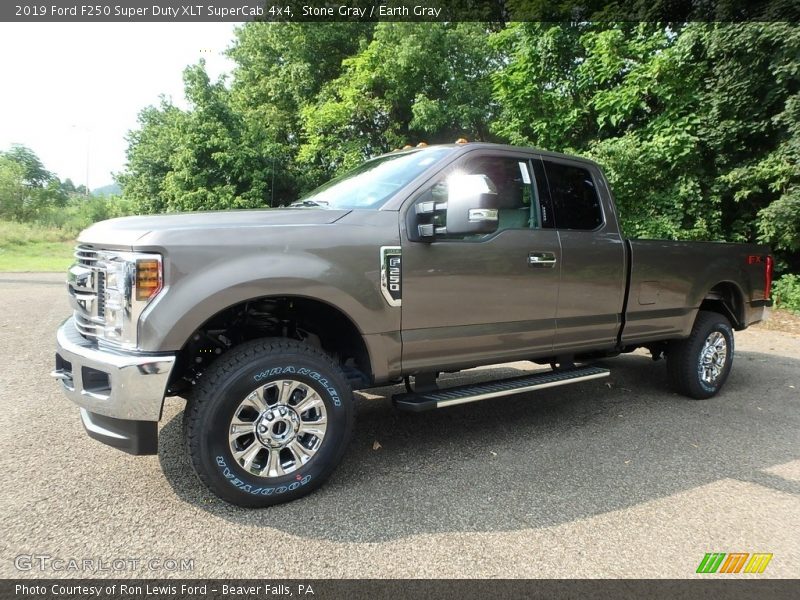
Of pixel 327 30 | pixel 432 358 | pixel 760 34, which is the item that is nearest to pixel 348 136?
pixel 327 30

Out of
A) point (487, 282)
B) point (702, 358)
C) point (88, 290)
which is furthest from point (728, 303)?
point (88, 290)

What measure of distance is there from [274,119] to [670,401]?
23296mm

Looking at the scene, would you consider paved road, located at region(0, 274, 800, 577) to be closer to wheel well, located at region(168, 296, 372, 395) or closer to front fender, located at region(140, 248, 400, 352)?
wheel well, located at region(168, 296, 372, 395)

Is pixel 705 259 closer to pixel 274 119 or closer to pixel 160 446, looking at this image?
pixel 160 446

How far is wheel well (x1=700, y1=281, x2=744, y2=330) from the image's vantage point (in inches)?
217

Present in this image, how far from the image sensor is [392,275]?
3.30 metres

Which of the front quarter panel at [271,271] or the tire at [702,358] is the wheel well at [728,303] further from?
the front quarter panel at [271,271]

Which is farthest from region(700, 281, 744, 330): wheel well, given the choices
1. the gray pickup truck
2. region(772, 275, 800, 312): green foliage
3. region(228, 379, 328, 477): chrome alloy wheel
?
region(772, 275, 800, 312): green foliage

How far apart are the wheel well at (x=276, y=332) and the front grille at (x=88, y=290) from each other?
47 cm

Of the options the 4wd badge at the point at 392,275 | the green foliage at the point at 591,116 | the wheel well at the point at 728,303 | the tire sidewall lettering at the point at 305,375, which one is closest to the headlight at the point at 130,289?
Result: the tire sidewall lettering at the point at 305,375

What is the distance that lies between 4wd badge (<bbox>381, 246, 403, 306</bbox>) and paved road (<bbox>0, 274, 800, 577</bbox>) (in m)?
1.13

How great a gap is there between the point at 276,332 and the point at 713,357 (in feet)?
14.2

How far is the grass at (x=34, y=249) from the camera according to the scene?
762 inches

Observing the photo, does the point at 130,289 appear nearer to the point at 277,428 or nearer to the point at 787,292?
the point at 277,428
